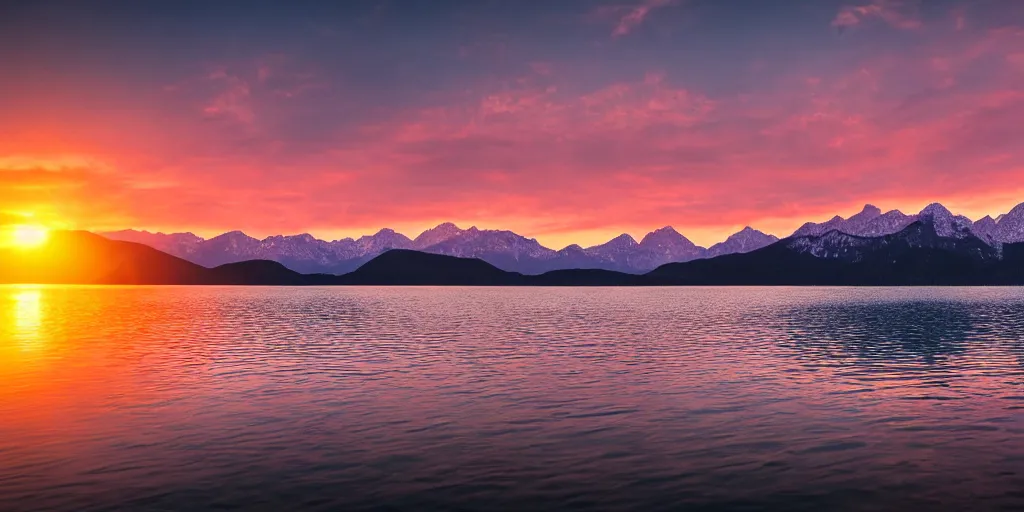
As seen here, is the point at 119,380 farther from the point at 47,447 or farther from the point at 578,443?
the point at 578,443

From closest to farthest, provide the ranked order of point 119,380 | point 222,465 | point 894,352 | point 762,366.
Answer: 1. point 222,465
2. point 119,380
3. point 762,366
4. point 894,352

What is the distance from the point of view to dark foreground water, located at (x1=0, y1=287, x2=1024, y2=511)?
23.8 meters

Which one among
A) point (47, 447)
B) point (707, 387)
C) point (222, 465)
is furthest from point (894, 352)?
point (47, 447)

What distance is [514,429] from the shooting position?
111 ft

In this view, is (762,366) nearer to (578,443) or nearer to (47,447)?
(578,443)

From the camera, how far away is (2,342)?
85.2 meters

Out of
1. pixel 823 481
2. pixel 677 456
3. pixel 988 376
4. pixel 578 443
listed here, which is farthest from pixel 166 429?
pixel 988 376

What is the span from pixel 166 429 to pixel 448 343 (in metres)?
48.1

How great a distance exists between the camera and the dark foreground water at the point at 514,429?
78.0ft

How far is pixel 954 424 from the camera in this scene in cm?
3481

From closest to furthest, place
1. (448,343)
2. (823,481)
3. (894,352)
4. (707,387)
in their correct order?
(823,481)
(707,387)
(894,352)
(448,343)

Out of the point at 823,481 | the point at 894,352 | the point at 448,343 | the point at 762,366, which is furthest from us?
the point at 448,343

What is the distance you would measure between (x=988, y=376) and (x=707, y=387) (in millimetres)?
24462

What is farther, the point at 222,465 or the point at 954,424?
the point at 954,424
